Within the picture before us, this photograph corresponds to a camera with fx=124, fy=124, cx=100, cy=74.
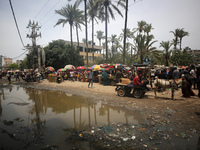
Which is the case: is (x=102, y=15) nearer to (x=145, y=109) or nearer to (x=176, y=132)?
(x=145, y=109)

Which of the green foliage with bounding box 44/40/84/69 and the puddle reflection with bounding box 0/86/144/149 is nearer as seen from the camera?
the puddle reflection with bounding box 0/86/144/149

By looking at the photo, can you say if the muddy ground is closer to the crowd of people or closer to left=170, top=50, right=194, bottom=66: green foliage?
the crowd of people

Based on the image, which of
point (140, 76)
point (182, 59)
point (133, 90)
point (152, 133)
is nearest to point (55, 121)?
point (152, 133)

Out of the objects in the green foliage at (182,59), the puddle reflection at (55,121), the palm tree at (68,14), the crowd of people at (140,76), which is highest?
the palm tree at (68,14)

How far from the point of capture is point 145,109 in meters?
6.10

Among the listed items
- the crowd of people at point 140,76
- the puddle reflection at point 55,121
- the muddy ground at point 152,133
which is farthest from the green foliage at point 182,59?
the puddle reflection at point 55,121

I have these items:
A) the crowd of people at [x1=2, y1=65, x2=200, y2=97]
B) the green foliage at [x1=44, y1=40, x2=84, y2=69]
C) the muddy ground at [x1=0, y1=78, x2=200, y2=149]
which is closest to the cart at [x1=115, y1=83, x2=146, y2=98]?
the crowd of people at [x1=2, y1=65, x2=200, y2=97]

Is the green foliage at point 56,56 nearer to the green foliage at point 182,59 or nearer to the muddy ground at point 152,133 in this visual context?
the green foliage at point 182,59

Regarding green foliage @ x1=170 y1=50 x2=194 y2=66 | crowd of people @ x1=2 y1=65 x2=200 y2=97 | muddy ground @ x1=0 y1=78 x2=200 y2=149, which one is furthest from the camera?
green foliage @ x1=170 y1=50 x2=194 y2=66

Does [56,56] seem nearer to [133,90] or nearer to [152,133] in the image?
[133,90]

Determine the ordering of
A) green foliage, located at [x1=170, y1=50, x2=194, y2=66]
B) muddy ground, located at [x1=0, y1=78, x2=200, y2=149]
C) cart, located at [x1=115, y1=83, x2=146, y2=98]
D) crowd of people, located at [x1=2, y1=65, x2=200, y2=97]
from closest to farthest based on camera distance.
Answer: muddy ground, located at [x1=0, y1=78, x2=200, y2=149] → crowd of people, located at [x1=2, y1=65, x2=200, y2=97] → cart, located at [x1=115, y1=83, x2=146, y2=98] → green foliage, located at [x1=170, y1=50, x2=194, y2=66]

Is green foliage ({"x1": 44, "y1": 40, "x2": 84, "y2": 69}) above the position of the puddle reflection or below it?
above

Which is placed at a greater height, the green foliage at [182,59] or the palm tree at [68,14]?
the palm tree at [68,14]

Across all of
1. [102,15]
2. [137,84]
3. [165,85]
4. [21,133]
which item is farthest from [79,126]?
[102,15]
